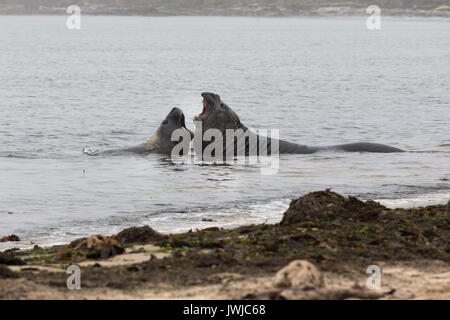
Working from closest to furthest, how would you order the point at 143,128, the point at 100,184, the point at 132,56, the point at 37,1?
1. the point at 100,184
2. the point at 143,128
3. the point at 132,56
4. the point at 37,1

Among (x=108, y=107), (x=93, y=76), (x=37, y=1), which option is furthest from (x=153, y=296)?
(x=37, y=1)

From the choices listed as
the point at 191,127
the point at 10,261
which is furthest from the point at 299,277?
the point at 191,127

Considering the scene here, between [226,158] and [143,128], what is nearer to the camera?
[226,158]

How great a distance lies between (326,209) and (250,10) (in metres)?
171

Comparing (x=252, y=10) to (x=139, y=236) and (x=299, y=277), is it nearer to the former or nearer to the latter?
(x=139, y=236)

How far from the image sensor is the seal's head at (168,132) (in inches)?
690

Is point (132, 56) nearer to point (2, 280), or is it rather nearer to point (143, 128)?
point (143, 128)

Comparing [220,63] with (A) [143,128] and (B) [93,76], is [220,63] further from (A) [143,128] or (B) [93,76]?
(A) [143,128]

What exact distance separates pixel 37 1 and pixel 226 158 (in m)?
173

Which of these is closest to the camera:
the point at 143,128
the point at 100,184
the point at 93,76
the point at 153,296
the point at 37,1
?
the point at 153,296

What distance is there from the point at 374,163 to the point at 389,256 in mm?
9571

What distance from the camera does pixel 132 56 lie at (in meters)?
73.2

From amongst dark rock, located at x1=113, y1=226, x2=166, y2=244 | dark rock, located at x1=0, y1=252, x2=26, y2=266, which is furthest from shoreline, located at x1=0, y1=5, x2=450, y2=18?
dark rock, located at x1=0, y1=252, x2=26, y2=266

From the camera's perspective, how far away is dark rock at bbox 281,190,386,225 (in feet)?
31.0
